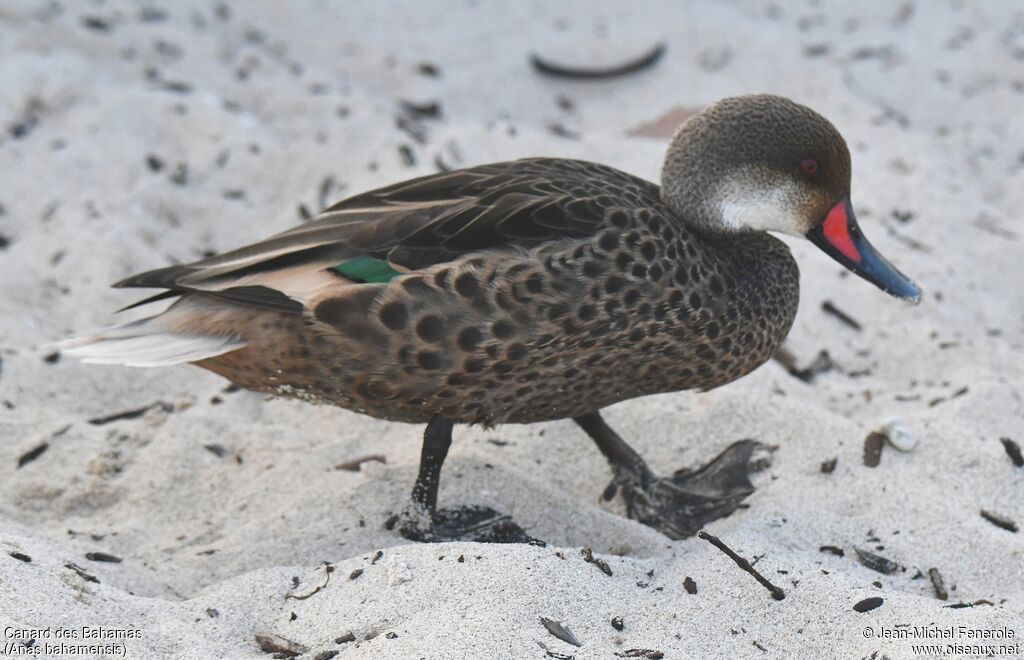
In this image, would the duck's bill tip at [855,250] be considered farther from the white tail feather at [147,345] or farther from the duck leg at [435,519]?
the white tail feather at [147,345]

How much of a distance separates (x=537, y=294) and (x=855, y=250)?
1173 millimetres

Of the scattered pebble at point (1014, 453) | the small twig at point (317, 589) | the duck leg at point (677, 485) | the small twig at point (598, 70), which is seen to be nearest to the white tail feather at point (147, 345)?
the small twig at point (317, 589)

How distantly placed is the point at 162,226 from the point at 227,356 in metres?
2.22

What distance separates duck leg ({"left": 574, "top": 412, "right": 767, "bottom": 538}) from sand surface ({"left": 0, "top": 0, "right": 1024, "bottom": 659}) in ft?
0.31

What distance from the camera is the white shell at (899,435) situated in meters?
4.18

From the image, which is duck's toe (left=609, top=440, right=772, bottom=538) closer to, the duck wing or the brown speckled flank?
the brown speckled flank

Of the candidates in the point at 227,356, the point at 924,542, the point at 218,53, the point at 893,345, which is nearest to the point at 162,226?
the point at 218,53

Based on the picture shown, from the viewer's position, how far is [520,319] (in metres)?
3.61

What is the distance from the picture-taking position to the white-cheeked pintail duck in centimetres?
363

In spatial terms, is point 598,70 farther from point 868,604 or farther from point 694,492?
point 868,604

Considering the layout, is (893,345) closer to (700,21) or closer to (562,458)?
(562,458)

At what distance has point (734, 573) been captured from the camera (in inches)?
133

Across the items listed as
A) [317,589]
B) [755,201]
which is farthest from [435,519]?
[755,201]

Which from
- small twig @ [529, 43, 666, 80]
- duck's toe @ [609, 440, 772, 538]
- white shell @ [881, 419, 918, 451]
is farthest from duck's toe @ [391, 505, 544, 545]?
small twig @ [529, 43, 666, 80]
